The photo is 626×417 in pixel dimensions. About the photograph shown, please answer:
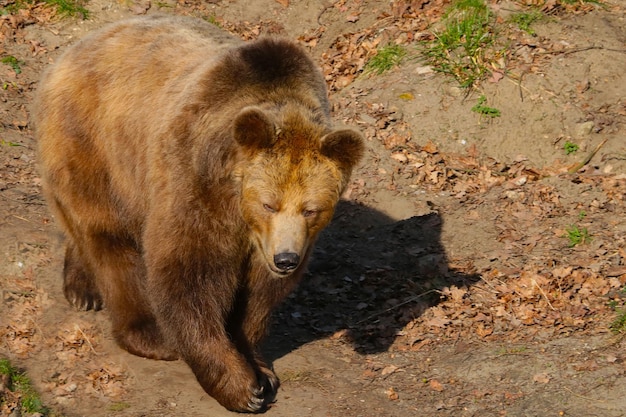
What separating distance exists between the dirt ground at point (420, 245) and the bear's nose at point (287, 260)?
45.5 inches

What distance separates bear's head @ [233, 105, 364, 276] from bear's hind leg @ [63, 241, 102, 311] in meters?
1.98

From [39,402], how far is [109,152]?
1805mm

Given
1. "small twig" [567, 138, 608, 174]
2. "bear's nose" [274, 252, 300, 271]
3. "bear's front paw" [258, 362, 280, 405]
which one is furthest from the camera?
"small twig" [567, 138, 608, 174]

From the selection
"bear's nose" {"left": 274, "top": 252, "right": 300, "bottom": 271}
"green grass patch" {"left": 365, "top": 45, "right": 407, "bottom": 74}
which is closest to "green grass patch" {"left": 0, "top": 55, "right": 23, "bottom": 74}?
"green grass patch" {"left": 365, "top": 45, "right": 407, "bottom": 74}

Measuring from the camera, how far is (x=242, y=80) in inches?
213

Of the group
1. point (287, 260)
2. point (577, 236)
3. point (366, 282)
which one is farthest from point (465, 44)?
point (287, 260)

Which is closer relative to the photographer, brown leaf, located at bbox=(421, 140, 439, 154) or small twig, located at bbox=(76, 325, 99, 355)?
small twig, located at bbox=(76, 325, 99, 355)

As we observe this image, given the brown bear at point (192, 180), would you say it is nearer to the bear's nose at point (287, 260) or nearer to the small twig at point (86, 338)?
the bear's nose at point (287, 260)

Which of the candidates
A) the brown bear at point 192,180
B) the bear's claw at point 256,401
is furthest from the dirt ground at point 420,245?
the brown bear at point 192,180

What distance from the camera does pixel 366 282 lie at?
7.92 meters

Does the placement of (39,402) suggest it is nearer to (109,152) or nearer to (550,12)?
(109,152)

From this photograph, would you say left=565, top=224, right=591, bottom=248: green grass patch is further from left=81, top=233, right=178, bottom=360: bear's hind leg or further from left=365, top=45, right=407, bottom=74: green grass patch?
left=81, top=233, right=178, bottom=360: bear's hind leg

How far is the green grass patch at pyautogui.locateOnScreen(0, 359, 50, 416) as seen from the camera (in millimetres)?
5410

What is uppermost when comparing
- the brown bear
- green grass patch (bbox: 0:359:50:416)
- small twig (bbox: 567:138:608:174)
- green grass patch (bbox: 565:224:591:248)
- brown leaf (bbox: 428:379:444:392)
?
the brown bear
